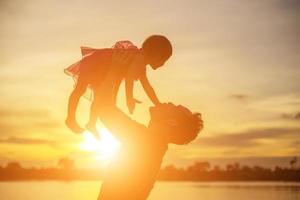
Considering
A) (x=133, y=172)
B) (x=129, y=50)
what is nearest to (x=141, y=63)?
(x=129, y=50)

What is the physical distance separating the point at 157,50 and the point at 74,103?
1383 mm

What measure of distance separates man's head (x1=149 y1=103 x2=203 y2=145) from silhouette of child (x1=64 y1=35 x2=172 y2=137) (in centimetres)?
19

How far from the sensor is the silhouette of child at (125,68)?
349 inches

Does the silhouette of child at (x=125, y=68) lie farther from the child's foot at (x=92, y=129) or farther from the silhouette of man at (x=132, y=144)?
the silhouette of man at (x=132, y=144)

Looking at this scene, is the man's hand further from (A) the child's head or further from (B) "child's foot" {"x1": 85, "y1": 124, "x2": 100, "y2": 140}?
(B) "child's foot" {"x1": 85, "y1": 124, "x2": 100, "y2": 140}

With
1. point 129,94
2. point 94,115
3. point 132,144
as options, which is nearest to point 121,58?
point 129,94

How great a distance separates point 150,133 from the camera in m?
9.19

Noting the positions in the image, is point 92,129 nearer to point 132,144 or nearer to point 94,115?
point 94,115

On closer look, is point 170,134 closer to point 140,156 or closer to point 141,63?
point 140,156

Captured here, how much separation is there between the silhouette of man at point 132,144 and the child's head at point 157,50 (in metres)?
0.41

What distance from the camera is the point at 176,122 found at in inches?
373

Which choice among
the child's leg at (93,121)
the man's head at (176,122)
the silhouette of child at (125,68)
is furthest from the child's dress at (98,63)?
the man's head at (176,122)

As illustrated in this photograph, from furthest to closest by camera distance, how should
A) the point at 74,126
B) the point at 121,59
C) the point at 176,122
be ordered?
the point at 176,122 < the point at 121,59 < the point at 74,126

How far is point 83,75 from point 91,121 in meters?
0.73
